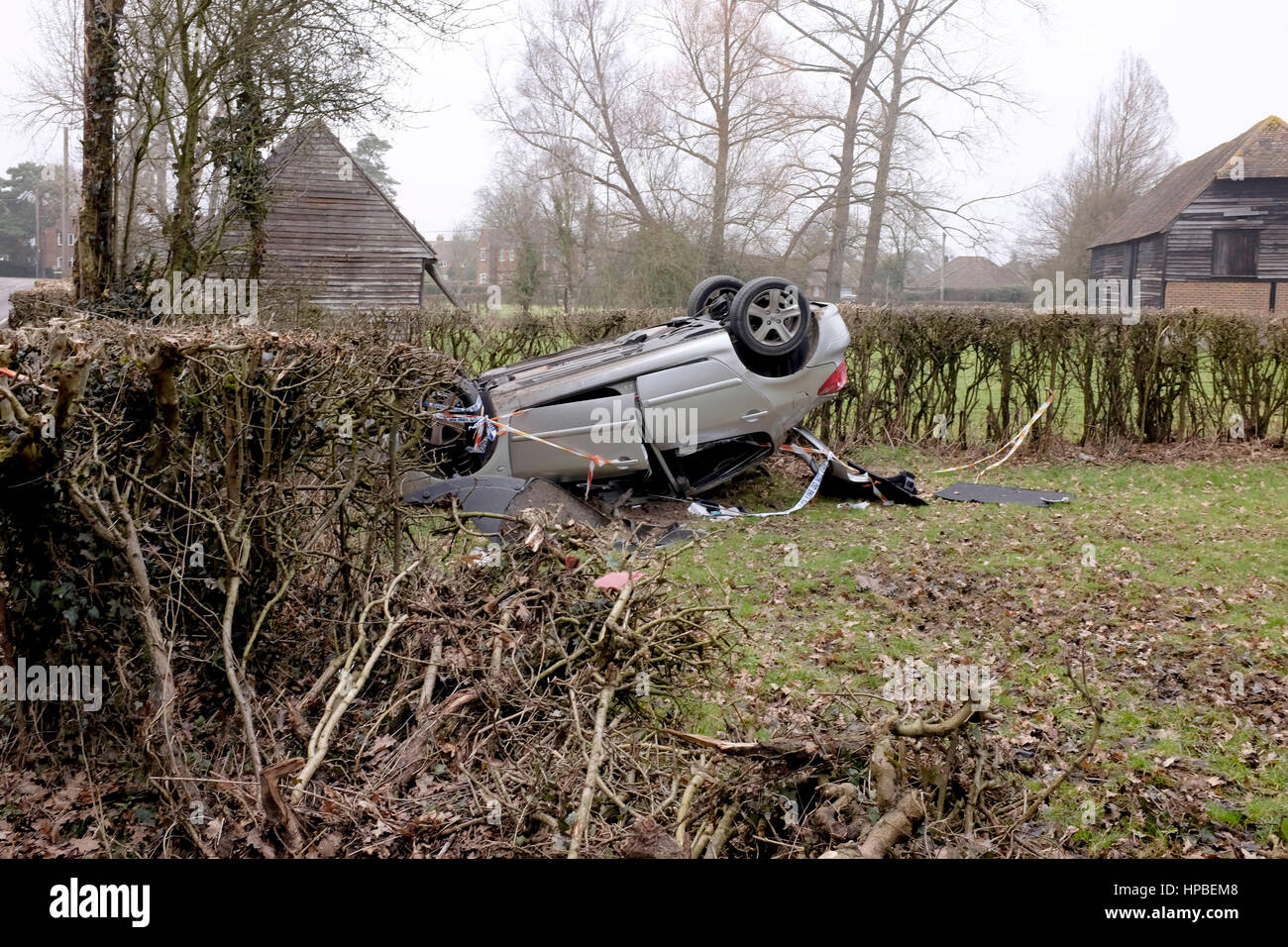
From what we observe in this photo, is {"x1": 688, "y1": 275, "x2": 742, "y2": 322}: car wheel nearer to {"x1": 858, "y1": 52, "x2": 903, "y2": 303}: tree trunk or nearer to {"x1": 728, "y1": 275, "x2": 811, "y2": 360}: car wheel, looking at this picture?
{"x1": 728, "y1": 275, "x2": 811, "y2": 360}: car wheel

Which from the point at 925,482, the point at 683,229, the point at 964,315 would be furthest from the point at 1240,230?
the point at 925,482

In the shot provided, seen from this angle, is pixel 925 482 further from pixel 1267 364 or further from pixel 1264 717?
pixel 1264 717

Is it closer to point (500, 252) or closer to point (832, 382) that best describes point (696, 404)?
point (832, 382)

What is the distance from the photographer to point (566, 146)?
124ft

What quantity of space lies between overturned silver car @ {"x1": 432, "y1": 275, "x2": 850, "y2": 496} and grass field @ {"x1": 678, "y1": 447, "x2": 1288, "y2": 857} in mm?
983

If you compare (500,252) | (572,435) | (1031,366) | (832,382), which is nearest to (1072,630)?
(832,382)

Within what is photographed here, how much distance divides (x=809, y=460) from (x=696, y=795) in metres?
7.89

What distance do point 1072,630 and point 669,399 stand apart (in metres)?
4.63

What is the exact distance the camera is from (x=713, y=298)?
495 inches

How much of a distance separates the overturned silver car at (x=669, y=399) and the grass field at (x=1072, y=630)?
98 centimetres

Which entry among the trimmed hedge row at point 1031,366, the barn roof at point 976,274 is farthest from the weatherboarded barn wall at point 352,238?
the barn roof at point 976,274

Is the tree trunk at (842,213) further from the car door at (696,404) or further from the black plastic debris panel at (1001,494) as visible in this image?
Result: the car door at (696,404)

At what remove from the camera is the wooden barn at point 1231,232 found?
3672 cm

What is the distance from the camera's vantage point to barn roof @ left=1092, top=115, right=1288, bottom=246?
36.8m
